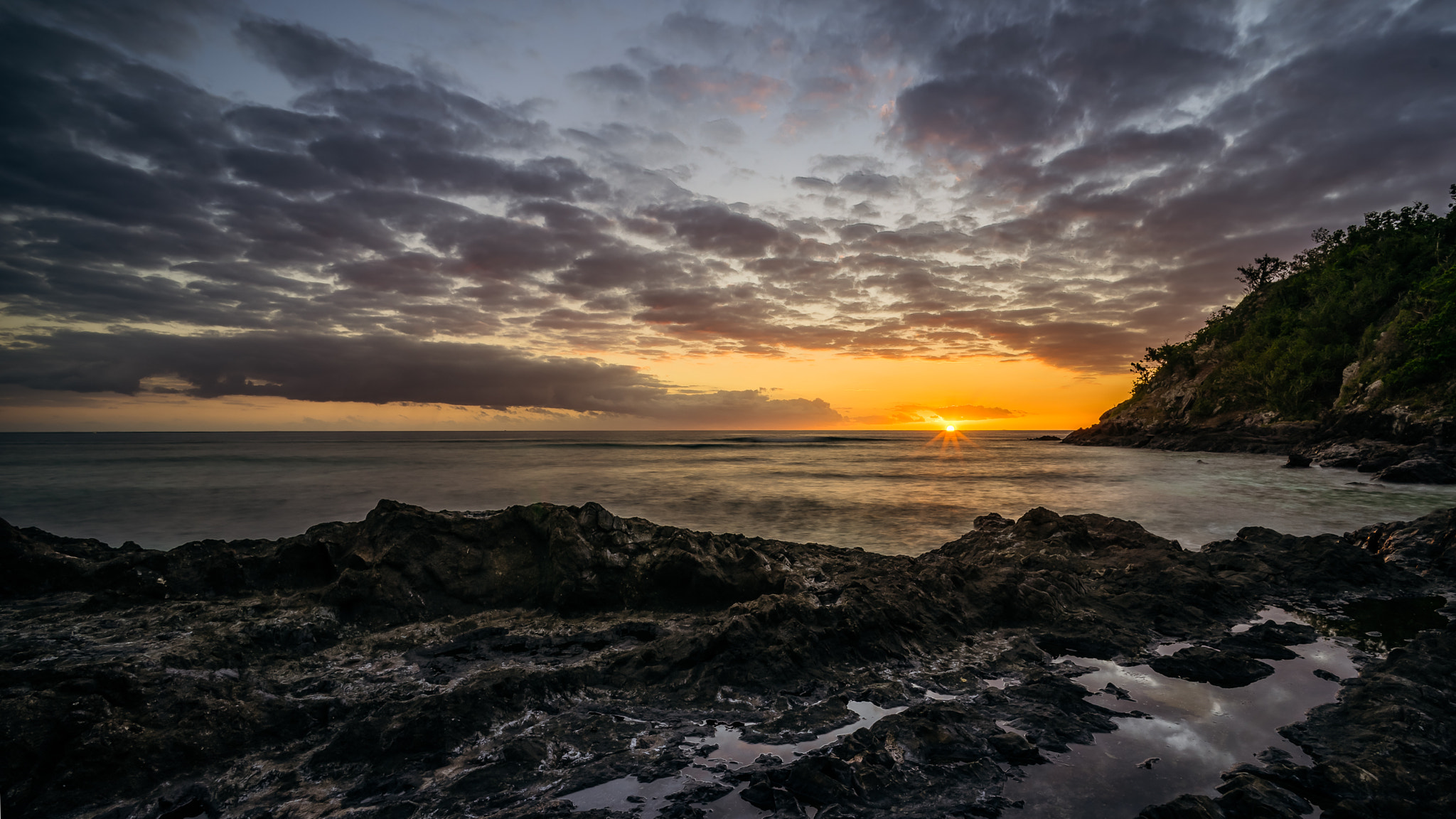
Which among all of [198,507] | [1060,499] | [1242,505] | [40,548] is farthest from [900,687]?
[198,507]

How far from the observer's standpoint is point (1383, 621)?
5844mm

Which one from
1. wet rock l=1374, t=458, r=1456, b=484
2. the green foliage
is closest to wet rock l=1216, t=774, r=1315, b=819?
wet rock l=1374, t=458, r=1456, b=484

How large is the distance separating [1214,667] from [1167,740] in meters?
1.50

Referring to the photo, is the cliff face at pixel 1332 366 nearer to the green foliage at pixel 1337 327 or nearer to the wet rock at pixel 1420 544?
the green foliage at pixel 1337 327

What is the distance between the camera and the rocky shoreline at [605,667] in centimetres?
292

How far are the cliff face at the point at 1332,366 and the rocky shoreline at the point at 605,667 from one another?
83.6ft

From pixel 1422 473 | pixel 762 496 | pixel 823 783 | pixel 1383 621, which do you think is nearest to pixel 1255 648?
pixel 1383 621

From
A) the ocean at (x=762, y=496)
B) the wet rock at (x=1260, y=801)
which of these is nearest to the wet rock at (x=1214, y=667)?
the wet rock at (x=1260, y=801)

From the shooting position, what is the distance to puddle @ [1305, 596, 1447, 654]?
5.30 meters

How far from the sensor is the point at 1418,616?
5977mm

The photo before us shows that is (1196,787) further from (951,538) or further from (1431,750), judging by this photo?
(951,538)

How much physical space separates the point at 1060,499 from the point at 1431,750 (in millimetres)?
21268

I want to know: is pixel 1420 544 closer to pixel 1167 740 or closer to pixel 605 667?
pixel 1167 740

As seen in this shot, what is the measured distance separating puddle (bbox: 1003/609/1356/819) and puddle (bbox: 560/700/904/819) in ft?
3.47
